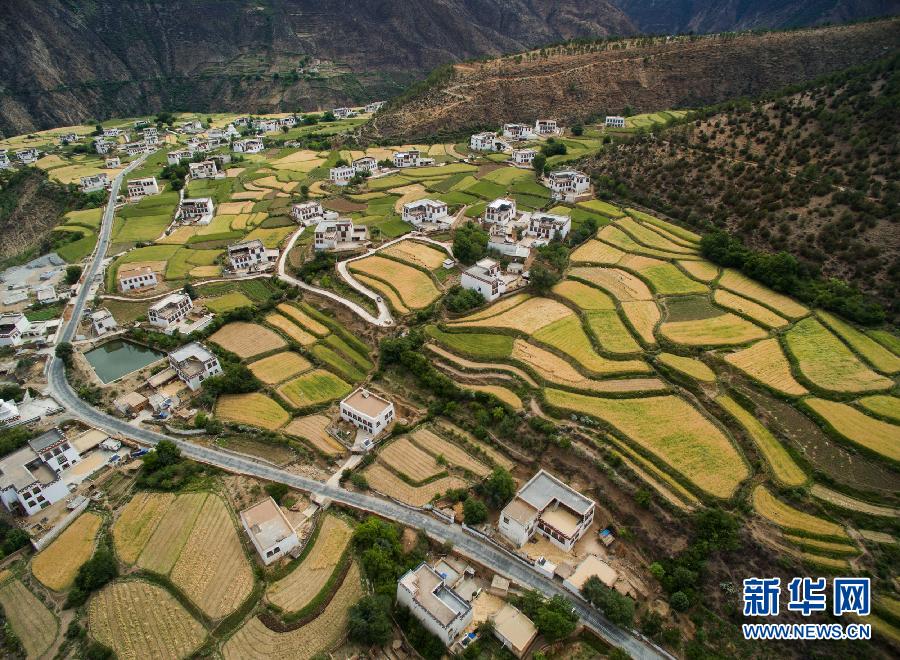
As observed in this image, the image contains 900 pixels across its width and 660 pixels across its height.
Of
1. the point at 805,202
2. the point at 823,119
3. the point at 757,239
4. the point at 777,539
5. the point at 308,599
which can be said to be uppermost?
the point at 823,119

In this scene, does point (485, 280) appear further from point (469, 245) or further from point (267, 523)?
point (267, 523)

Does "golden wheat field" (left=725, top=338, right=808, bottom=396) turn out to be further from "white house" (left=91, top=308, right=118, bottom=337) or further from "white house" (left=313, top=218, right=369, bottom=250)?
"white house" (left=91, top=308, right=118, bottom=337)

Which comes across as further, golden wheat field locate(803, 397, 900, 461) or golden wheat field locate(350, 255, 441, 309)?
golden wheat field locate(350, 255, 441, 309)

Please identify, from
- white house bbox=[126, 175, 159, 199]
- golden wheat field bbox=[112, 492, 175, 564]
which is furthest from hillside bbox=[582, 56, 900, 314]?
white house bbox=[126, 175, 159, 199]

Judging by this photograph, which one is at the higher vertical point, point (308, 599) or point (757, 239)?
point (757, 239)

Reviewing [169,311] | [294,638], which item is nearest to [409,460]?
[294,638]

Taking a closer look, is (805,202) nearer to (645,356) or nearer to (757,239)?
(757,239)

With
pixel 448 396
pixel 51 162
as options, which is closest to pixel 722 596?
pixel 448 396
